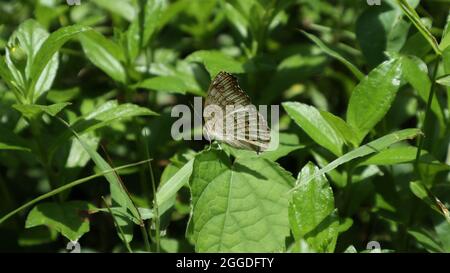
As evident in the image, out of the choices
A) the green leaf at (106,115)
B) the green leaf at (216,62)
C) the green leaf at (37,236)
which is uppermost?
the green leaf at (216,62)

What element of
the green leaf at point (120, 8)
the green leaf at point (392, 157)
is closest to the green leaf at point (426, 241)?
the green leaf at point (392, 157)

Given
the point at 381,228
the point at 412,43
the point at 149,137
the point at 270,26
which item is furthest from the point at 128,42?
the point at 381,228

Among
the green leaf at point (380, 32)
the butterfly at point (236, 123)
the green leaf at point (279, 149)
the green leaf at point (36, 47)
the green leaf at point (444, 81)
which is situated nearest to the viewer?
the green leaf at point (444, 81)

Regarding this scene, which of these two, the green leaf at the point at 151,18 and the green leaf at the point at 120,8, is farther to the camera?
the green leaf at the point at 120,8

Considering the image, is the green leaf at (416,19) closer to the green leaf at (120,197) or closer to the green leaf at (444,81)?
the green leaf at (444,81)

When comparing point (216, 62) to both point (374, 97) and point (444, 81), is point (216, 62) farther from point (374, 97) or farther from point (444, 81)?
point (444, 81)

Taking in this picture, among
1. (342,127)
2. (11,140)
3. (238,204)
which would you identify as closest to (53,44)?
(11,140)
